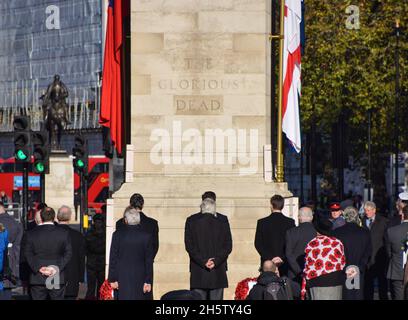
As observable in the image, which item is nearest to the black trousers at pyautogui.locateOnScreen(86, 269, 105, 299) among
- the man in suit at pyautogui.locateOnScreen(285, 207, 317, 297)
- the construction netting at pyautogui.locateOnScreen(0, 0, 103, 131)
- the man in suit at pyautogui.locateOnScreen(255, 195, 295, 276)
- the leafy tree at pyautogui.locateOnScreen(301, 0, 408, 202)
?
the man in suit at pyautogui.locateOnScreen(255, 195, 295, 276)

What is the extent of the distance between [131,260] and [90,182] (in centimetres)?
6231

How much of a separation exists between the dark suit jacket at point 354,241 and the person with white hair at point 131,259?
2.66m

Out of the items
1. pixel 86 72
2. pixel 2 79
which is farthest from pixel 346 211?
pixel 2 79

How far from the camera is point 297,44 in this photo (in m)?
23.2

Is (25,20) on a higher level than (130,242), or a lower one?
higher

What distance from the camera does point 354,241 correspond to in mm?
17766

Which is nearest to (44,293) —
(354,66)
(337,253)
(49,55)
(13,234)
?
(13,234)

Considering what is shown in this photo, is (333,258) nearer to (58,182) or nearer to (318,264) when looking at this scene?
(318,264)

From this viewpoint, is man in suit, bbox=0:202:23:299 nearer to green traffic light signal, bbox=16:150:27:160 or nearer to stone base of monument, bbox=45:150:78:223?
green traffic light signal, bbox=16:150:27:160

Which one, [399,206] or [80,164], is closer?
[399,206]

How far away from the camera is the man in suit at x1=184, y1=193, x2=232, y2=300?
58.4 feet

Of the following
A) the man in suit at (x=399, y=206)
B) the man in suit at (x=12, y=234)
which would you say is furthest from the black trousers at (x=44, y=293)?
the man in suit at (x=399, y=206)
